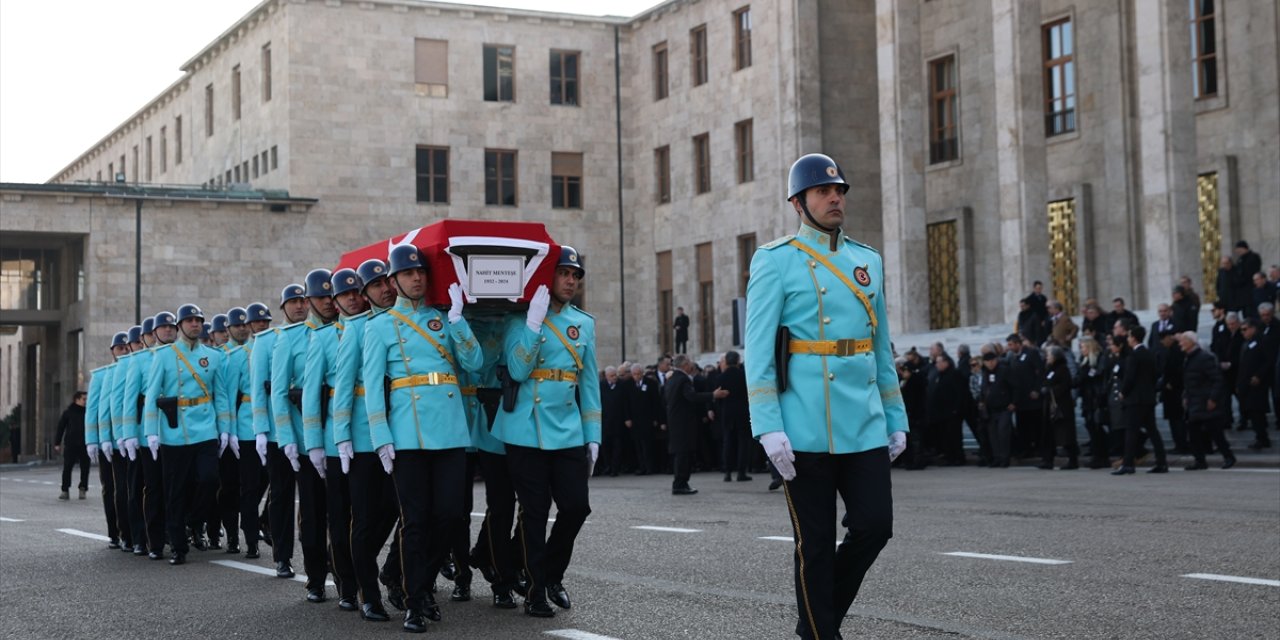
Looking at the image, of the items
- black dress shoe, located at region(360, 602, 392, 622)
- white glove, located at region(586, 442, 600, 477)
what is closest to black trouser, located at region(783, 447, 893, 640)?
white glove, located at region(586, 442, 600, 477)

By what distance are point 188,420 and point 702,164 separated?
36.7 m

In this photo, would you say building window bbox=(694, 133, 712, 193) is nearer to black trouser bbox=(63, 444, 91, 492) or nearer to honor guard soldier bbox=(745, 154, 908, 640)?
black trouser bbox=(63, 444, 91, 492)

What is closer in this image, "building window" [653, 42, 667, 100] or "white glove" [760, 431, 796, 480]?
"white glove" [760, 431, 796, 480]

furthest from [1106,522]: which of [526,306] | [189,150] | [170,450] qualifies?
[189,150]

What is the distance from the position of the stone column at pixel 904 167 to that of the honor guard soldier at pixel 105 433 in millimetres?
27115

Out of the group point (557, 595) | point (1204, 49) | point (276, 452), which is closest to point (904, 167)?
point (1204, 49)

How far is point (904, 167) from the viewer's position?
41.6 metres

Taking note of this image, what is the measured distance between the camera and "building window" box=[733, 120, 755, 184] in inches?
1882

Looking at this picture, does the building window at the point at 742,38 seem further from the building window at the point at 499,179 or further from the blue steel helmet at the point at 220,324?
the blue steel helmet at the point at 220,324

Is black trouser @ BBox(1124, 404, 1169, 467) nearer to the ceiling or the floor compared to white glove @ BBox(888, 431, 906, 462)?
nearer to the floor

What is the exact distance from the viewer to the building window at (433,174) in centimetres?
5088

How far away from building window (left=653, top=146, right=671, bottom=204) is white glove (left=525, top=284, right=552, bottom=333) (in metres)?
42.3

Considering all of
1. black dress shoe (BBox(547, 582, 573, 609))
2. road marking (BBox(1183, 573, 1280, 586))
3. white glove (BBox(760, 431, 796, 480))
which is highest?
white glove (BBox(760, 431, 796, 480))

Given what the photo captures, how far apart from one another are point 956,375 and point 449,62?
95.3 feet
